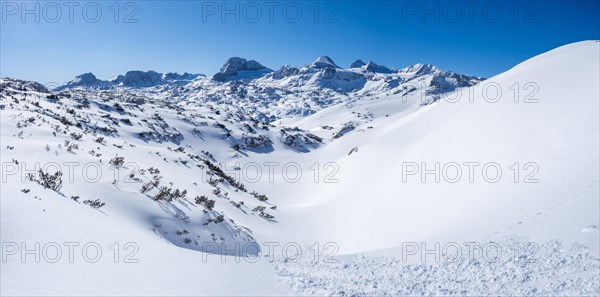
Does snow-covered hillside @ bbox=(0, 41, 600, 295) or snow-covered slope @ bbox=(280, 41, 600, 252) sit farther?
snow-covered slope @ bbox=(280, 41, 600, 252)

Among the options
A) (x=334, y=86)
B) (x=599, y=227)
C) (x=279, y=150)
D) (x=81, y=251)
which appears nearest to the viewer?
(x=81, y=251)

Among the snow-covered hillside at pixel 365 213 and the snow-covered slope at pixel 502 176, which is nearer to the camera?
the snow-covered hillside at pixel 365 213

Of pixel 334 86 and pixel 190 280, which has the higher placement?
pixel 334 86

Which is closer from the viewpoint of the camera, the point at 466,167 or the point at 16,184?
the point at 16,184

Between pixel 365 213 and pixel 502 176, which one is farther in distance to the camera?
pixel 365 213

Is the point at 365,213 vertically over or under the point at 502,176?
under

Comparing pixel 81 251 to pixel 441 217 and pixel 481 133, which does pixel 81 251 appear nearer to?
pixel 441 217

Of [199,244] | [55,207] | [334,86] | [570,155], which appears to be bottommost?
[199,244]

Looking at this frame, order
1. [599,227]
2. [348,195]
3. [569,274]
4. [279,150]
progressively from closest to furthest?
[569,274]
[599,227]
[348,195]
[279,150]

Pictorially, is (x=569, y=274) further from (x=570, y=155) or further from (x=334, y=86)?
(x=334, y=86)

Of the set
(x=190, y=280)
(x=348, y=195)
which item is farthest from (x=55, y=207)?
(x=348, y=195)
